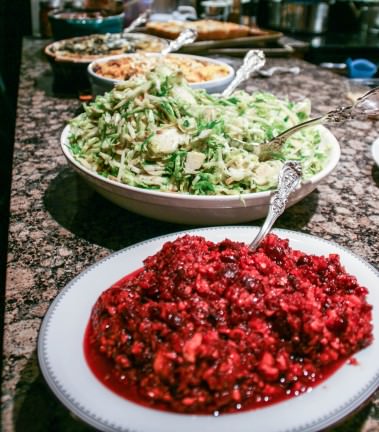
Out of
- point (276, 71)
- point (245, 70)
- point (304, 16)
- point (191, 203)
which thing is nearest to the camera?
point (191, 203)

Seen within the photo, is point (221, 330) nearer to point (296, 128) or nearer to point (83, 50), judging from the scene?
point (296, 128)

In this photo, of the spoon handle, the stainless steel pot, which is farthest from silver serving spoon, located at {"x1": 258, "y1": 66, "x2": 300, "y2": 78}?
the stainless steel pot

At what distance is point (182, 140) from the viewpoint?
1.47 metres

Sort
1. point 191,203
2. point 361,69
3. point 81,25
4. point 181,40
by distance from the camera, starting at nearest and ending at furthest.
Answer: point 191,203, point 181,40, point 81,25, point 361,69

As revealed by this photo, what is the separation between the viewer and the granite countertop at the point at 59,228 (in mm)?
891

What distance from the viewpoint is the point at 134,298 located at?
35.4 inches

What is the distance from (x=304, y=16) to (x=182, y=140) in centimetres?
429

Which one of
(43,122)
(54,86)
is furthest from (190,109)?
(54,86)

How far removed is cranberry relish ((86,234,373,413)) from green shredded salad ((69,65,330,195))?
1.42ft

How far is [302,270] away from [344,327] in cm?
17

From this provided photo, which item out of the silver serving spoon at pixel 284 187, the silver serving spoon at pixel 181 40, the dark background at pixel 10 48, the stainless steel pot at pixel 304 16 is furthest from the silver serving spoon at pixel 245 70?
the stainless steel pot at pixel 304 16

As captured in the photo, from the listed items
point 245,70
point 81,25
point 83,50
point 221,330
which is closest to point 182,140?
point 221,330

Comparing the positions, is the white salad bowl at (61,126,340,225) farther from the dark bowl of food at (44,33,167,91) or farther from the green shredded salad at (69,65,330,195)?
the dark bowl of food at (44,33,167,91)

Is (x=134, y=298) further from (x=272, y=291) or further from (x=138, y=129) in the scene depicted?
(x=138, y=129)
